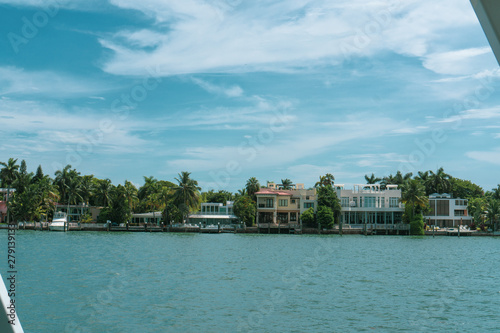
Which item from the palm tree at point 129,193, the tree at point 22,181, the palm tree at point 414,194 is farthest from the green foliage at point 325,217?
the tree at point 22,181

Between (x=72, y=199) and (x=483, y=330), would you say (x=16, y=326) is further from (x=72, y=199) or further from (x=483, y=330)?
(x=72, y=199)

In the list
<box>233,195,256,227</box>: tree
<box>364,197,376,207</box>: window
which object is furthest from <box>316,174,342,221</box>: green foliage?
<box>233,195,256,227</box>: tree

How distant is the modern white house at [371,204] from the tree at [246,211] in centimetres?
1407

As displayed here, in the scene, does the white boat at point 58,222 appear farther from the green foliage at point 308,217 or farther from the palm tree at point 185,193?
the green foliage at point 308,217

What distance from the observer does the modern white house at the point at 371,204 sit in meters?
78.4

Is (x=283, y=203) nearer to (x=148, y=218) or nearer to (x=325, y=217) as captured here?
(x=325, y=217)

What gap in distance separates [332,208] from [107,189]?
35.1m

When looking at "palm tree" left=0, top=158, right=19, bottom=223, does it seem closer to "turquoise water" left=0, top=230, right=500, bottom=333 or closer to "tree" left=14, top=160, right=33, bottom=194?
"tree" left=14, top=160, right=33, bottom=194

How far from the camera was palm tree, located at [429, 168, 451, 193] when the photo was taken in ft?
316

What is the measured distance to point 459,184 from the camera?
101500mm

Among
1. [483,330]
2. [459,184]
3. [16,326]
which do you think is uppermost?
[459,184]

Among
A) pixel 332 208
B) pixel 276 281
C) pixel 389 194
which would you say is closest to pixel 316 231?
pixel 332 208

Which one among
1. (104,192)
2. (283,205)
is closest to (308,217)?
(283,205)

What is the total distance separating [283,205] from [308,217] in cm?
507
